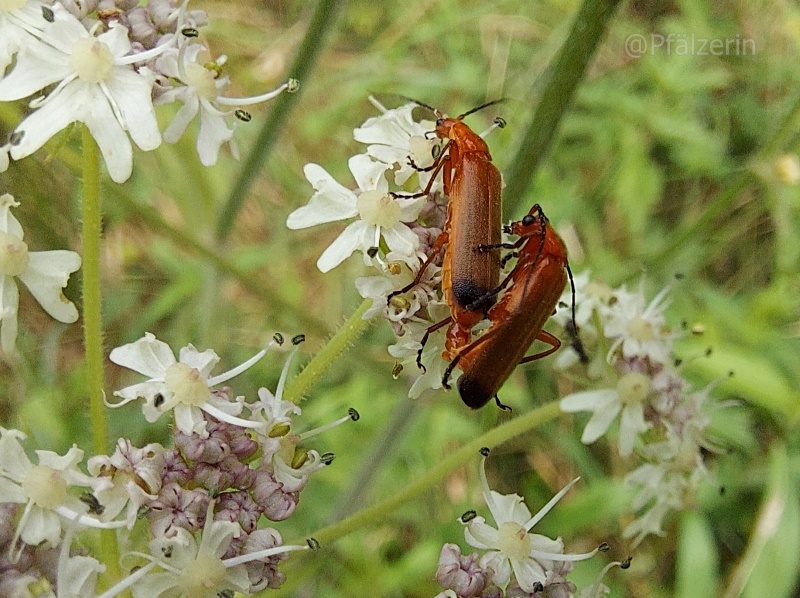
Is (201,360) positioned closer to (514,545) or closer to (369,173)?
(369,173)

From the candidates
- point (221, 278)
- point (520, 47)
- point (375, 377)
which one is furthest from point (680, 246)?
point (520, 47)

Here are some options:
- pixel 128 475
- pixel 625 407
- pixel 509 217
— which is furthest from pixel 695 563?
pixel 128 475

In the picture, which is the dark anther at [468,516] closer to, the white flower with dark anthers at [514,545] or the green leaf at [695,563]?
the white flower with dark anthers at [514,545]

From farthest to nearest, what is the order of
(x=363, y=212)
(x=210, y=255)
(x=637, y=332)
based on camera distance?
(x=210, y=255), (x=637, y=332), (x=363, y=212)

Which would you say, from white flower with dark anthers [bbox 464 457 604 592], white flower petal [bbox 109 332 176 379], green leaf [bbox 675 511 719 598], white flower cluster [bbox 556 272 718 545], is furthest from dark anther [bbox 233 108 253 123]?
green leaf [bbox 675 511 719 598]

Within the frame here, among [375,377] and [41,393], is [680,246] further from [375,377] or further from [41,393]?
[41,393]

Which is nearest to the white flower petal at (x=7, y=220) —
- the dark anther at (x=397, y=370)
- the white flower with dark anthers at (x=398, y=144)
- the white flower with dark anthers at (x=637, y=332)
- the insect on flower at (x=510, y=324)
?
the white flower with dark anthers at (x=398, y=144)

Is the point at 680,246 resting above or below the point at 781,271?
above
